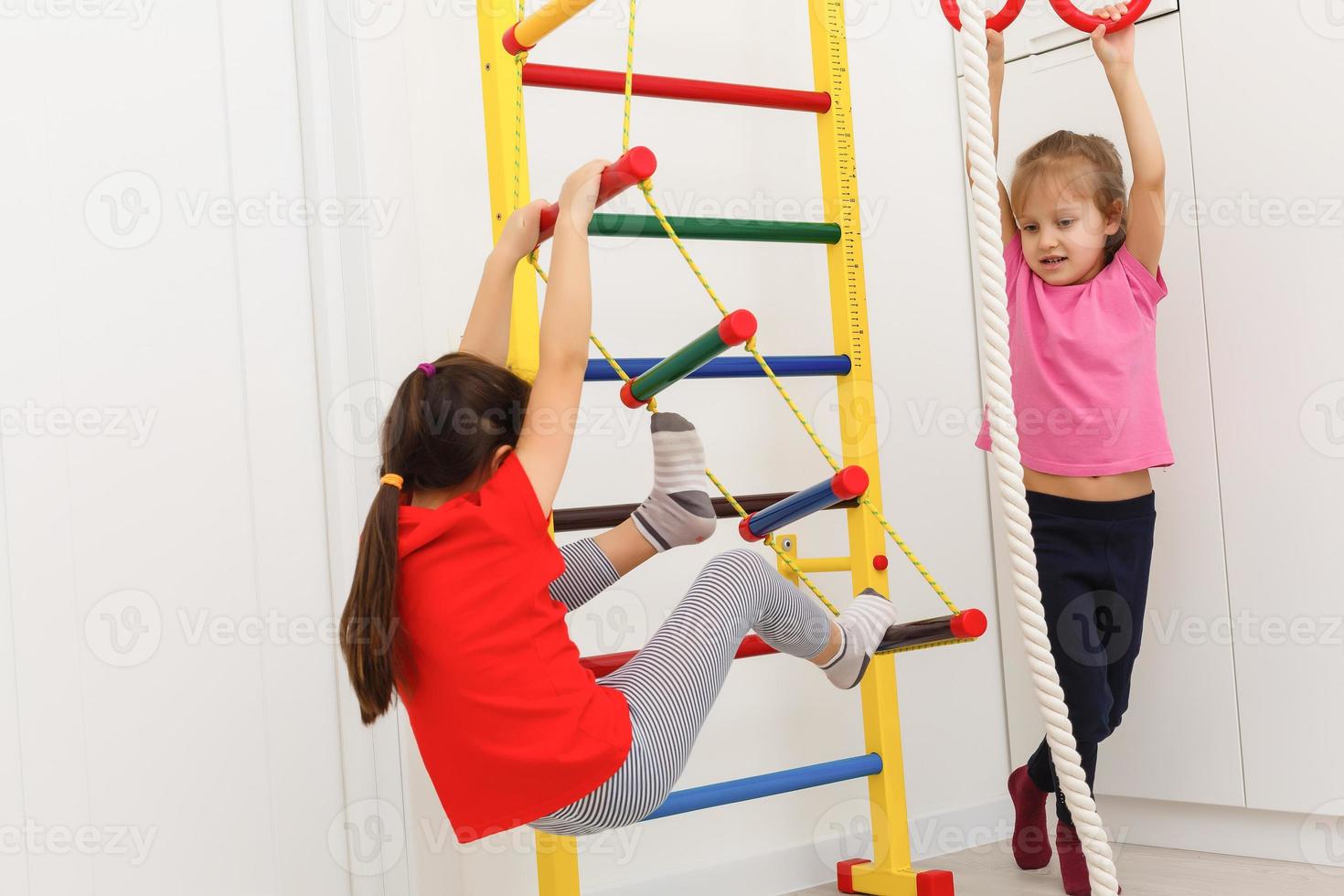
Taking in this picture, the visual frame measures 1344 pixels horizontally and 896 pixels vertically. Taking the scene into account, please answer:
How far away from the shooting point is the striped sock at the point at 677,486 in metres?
1.59

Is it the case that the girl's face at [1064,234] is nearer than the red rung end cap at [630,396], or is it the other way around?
the red rung end cap at [630,396]

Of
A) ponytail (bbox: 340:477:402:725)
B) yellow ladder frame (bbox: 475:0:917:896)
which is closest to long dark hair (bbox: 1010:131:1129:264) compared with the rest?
yellow ladder frame (bbox: 475:0:917:896)

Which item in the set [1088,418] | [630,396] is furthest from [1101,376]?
[630,396]

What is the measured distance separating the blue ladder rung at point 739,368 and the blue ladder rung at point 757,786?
0.61 meters

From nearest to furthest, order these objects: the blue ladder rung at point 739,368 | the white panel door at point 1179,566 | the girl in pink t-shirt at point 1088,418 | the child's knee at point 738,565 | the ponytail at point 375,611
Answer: the ponytail at point 375,611
the child's knee at point 738,565
the blue ladder rung at point 739,368
the girl in pink t-shirt at point 1088,418
the white panel door at point 1179,566

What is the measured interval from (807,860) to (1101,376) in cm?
103

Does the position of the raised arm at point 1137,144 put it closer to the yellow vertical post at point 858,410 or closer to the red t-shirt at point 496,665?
the yellow vertical post at point 858,410

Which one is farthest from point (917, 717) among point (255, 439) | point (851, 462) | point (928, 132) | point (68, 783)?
point (68, 783)

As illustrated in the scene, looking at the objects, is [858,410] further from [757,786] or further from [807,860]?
[807,860]

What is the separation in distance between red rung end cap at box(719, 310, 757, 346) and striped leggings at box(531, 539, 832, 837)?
12.7 inches

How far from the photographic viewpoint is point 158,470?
1.80 metres

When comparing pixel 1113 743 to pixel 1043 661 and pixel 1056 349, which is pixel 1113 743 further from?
pixel 1043 661

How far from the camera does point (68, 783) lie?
5.50 ft

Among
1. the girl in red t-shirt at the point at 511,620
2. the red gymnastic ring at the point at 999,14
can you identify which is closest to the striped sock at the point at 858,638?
the girl in red t-shirt at the point at 511,620
